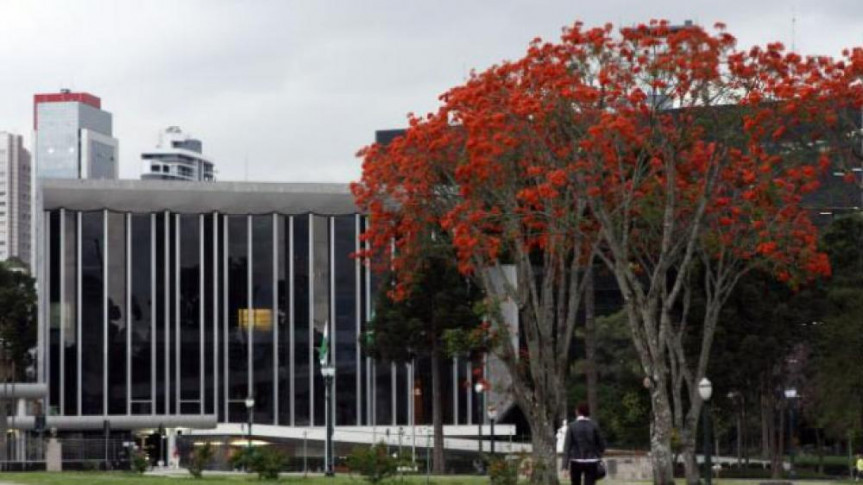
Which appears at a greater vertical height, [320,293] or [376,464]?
[320,293]

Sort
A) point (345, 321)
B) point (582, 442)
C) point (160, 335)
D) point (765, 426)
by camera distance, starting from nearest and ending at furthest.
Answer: point (582, 442) < point (765, 426) < point (160, 335) < point (345, 321)

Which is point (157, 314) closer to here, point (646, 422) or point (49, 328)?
point (49, 328)

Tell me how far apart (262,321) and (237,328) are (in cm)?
153

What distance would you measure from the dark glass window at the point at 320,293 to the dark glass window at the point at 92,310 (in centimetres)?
1240

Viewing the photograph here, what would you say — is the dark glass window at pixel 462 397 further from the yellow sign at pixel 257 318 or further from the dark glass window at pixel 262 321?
the yellow sign at pixel 257 318

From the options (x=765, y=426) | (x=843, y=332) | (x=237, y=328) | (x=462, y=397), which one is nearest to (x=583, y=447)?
(x=843, y=332)

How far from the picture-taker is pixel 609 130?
144 feet

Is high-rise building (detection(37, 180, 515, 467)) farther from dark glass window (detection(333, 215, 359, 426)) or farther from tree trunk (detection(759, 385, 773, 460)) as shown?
tree trunk (detection(759, 385, 773, 460))

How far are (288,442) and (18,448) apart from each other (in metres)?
14.6

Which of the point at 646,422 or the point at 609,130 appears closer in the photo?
the point at 609,130

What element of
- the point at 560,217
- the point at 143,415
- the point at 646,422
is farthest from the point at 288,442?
the point at 560,217

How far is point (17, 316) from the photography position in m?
110

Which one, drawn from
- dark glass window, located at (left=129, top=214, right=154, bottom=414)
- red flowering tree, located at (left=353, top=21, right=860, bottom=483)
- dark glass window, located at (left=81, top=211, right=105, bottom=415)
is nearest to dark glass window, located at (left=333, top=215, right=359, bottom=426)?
dark glass window, located at (left=129, top=214, right=154, bottom=414)

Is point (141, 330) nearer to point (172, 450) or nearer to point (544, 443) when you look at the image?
point (172, 450)
